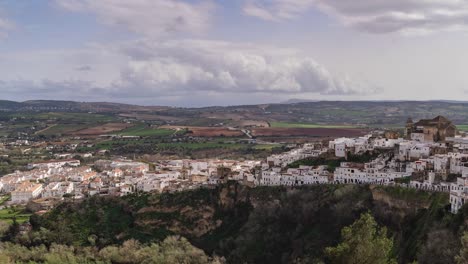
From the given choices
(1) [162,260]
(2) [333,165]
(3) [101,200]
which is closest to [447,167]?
(2) [333,165]

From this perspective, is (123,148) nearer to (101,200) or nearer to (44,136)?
(44,136)

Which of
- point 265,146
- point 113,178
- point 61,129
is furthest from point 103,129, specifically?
point 113,178

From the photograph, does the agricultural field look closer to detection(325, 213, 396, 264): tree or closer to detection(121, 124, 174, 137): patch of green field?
detection(121, 124, 174, 137): patch of green field

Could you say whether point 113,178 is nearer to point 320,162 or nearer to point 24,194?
point 24,194

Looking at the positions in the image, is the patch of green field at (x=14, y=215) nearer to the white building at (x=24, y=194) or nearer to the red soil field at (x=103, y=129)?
the white building at (x=24, y=194)

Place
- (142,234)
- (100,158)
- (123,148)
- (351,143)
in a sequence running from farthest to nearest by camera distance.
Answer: (123,148) < (100,158) < (351,143) < (142,234)

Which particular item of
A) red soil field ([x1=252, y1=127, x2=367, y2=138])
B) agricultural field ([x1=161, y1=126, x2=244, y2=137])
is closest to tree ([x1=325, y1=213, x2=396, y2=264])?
red soil field ([x1=252, y1=127, x2=367, y2=138])
